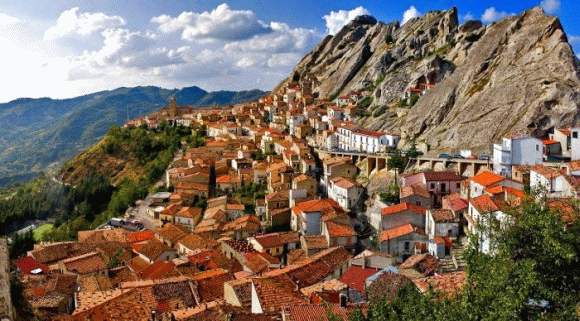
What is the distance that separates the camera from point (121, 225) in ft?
187

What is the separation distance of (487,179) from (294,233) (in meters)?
16.9

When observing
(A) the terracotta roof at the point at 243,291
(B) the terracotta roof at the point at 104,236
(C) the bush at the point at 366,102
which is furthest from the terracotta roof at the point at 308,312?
(C) the bush at the point at 366,102

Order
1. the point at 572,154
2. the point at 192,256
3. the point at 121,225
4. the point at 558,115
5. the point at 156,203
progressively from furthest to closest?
the point at 156,203, the point at 121,225, the point at 558,115, the point at 572,154, the point at 192,256

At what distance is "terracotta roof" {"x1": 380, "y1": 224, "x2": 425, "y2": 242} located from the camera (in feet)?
118

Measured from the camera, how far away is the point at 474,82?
201 ft

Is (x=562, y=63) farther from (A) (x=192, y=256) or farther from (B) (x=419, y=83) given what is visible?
(A) (x=192, y=256)

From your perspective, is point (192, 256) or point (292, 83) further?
point (292, 83)

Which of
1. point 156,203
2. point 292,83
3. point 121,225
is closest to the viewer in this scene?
point 121,225

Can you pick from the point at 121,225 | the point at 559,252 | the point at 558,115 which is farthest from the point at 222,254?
the point at 558,115

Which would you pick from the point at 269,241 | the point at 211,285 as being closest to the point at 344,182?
the point at 269,241

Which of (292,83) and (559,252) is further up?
(292,83)

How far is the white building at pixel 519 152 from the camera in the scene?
41.9m

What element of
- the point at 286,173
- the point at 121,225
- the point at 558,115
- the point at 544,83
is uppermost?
the point at 544,83

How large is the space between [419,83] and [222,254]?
50.4 m
